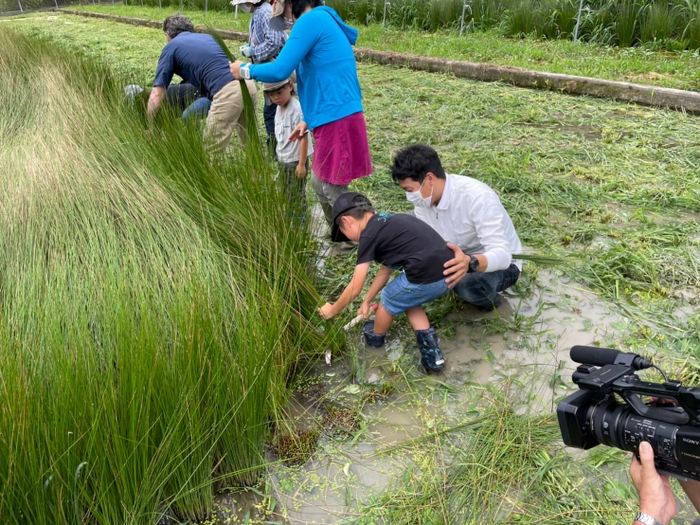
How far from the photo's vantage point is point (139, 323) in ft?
6.34

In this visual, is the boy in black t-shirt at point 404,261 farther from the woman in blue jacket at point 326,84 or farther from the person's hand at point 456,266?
the woman in blue jacket at point 326,84

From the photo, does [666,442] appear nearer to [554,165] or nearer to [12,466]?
[12,466]

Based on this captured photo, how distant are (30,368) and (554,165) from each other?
12.3ft

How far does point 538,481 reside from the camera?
183 centimetres

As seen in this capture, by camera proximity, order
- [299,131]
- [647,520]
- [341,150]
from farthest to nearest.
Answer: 1. [299,131]
2. [341,150]
3. [647,520]

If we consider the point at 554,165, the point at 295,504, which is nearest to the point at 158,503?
the point at 295,504

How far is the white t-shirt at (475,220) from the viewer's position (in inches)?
98.3

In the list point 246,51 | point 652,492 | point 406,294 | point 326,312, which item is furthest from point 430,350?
point 246,51

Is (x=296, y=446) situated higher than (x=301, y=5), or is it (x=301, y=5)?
(x=301, y=5)

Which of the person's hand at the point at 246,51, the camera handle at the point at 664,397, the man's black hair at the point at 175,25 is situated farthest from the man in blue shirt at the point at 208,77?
the camera handle at the point at 664,397

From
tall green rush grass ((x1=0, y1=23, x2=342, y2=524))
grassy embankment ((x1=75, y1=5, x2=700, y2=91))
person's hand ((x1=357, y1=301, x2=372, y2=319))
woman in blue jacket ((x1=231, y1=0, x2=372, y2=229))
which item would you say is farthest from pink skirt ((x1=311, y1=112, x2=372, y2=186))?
grassy embankment ((x1=75, y1=5, x2=700, y2=91))

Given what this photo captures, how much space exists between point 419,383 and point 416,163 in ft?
3.12

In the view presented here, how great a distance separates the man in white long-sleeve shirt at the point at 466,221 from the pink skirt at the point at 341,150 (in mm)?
550

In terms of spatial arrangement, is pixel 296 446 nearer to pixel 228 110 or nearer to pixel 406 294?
pixel 406 294
